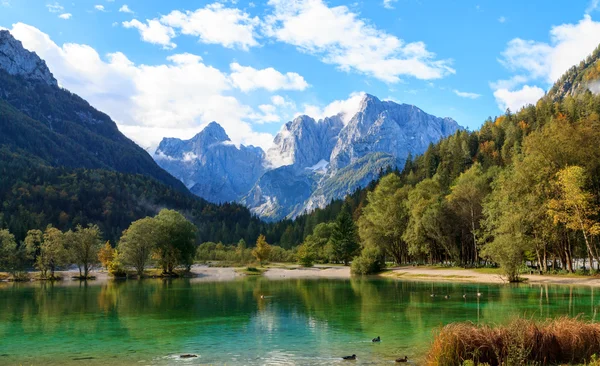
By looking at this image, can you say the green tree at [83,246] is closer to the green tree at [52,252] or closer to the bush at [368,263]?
the green tree at [52,252]

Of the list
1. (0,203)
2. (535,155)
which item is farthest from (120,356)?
(0,203)

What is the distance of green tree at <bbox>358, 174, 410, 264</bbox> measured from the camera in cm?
11231

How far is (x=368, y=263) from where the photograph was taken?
102438 mm

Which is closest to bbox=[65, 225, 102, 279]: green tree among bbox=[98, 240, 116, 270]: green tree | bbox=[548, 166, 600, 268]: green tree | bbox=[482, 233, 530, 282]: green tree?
bbox=[98, 240, 116, 270]: green tree

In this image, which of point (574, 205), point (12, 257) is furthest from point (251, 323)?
point (12, 257)

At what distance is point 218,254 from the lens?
169250 millimetres

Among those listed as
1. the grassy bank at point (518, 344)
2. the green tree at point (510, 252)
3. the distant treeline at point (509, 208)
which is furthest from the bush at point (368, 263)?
the grassy bank at point (518, 344)

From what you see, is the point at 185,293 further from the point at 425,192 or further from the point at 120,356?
the point at 425,192

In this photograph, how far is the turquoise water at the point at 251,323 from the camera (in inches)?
1005

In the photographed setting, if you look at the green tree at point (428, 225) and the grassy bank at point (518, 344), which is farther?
the green tree at point (428, 225)

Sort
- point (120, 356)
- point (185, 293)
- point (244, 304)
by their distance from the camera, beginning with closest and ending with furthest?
1. point (120, 356)
2. point (244, 304)
3. point (185, 293)

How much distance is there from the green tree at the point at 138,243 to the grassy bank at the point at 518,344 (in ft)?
295

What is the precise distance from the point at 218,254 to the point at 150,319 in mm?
130283

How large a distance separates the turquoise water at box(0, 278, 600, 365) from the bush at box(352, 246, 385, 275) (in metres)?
40.1
